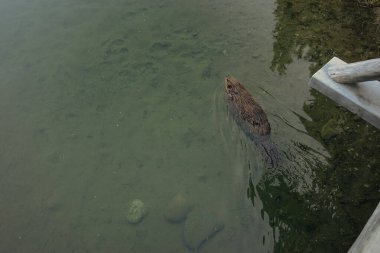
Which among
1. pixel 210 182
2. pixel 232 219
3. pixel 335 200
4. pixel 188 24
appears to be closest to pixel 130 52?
pixel 188 24

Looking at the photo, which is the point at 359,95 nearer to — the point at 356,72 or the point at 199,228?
the point at 356,72

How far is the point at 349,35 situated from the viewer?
5.67 meters

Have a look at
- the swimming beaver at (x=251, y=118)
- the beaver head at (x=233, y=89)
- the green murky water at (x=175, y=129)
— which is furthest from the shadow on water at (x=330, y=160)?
the beaver head at (x=233, y=89)

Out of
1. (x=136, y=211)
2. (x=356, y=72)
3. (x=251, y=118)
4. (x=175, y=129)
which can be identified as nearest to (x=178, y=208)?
(x=136, y=211)

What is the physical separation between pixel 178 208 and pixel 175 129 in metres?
1.18

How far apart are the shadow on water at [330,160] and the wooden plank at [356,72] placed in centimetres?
142

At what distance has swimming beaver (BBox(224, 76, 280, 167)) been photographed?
Answer: 14.6 feet

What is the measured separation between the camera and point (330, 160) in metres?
4.35

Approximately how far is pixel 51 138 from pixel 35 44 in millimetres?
2142

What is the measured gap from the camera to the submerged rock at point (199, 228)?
4.05 m

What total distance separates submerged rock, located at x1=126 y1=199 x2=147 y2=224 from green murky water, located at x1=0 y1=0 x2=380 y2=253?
0.26 feet

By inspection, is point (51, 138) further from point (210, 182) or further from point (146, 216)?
point (210, 182)

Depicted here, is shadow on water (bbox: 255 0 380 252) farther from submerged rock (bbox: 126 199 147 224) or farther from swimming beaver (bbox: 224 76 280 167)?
submerged rock (bbox: 126 199 147 224)

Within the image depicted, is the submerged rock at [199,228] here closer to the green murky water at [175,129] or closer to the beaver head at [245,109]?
the green murky water at [175,129]
